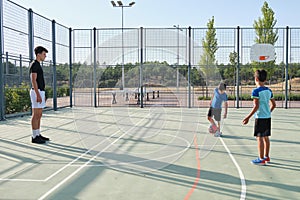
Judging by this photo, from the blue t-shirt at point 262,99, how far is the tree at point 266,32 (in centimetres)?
1407

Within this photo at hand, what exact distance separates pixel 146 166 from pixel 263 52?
1728 centimetres

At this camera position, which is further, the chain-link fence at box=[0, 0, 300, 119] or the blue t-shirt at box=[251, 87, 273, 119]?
the chain-link fence at box=[0, 0, 300, 119]

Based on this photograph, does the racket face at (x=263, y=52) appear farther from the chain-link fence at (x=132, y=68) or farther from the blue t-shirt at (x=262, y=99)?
the blue t-shirt at (x=262, y=99)

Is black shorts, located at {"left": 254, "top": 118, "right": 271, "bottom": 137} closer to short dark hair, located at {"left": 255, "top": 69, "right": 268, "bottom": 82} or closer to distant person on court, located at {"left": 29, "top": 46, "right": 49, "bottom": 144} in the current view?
short dark hair, located at {"left": 255, "top": 69, "right": 268, "bottom": 82}

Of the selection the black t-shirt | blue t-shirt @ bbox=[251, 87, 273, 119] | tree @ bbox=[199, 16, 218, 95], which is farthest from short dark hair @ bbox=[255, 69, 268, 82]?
tree @ bbox=[199, 16, 218, 95]

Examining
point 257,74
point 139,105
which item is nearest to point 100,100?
point 139,105

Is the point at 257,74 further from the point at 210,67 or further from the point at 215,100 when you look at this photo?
the point at 210,67

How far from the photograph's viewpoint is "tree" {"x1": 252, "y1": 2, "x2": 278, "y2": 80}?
831 inches

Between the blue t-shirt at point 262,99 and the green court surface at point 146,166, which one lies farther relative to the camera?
the blue t-shirt at point 262,99

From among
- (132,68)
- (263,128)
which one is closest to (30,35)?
(132,68)

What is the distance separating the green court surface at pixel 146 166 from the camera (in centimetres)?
455

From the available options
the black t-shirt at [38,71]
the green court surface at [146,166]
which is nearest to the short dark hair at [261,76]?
the green court surface at [146,166]

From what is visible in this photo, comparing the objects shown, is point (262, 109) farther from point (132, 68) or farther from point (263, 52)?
point (263, 52)

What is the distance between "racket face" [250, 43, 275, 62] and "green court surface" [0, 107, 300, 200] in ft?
37.4
